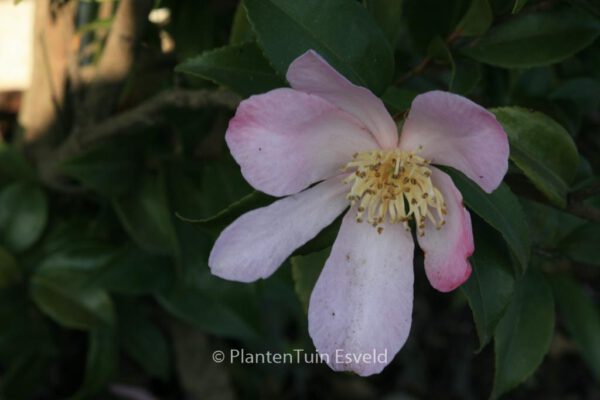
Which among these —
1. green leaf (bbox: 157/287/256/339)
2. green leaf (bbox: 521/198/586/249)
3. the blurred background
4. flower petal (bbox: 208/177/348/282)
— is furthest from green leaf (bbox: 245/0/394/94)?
green leaf (bbox: 157/287/256/339)

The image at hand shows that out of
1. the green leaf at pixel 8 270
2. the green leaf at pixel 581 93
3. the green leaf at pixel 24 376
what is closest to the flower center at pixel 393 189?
the green leaf at pixel 581 93

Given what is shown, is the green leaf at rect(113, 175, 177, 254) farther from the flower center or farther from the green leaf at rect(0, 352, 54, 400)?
the flower center

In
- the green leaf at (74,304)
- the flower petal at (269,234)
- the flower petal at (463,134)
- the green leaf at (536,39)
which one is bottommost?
the green leaf at (74,304)

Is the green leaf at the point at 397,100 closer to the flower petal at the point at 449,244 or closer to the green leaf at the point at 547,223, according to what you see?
the flower petal at the point at 449,244

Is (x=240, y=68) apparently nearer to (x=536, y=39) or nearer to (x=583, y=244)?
(x=536, y=39)

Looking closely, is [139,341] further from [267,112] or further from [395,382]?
[267,112]

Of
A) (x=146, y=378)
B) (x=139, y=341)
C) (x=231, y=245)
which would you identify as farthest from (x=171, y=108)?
(x=146, y=378)
